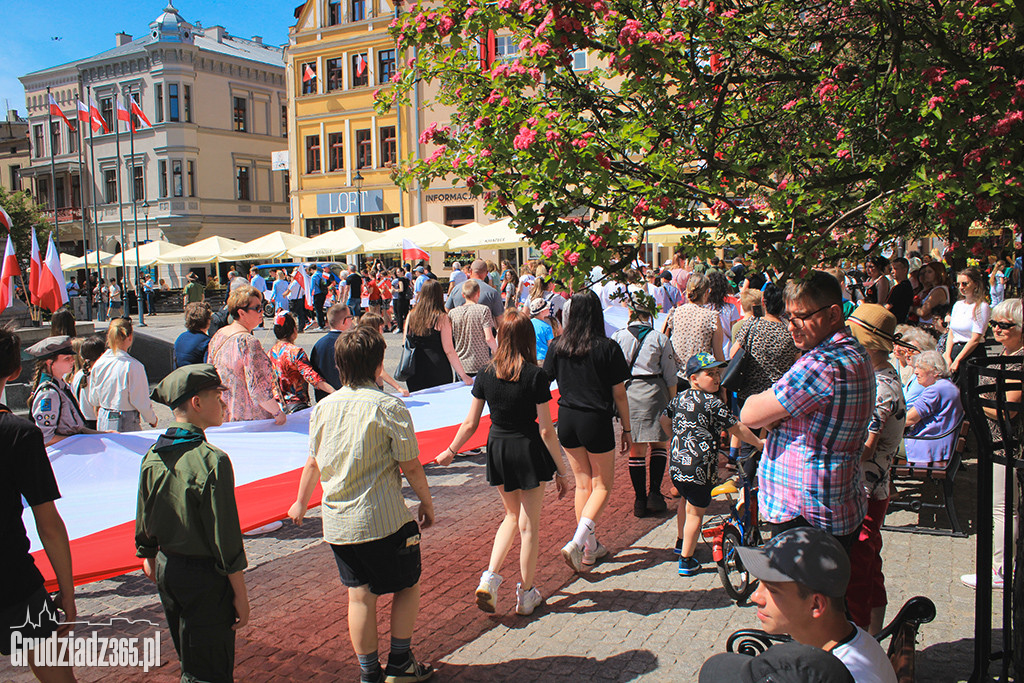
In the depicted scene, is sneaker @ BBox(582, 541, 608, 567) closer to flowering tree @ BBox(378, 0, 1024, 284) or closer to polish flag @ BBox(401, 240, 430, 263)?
flowering tree @ BBox(378, 0, 1024, 284)

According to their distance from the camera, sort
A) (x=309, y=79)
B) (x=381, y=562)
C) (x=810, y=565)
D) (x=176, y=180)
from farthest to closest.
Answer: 1. (x=176, y=180)
2. (x=309, y=79)
3. (x=381, y=562)
4. (x=810, y=565)

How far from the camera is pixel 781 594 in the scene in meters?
2.56

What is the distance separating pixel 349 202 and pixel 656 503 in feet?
132

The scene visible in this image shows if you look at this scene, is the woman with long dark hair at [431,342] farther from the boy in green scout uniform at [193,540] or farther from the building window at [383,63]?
the building window at [383,63]

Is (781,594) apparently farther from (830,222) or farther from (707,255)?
(830,222)

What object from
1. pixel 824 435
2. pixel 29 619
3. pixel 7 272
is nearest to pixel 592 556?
pixel 824 435

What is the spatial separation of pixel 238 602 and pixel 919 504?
547cm

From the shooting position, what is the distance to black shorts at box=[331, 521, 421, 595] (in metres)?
4.01

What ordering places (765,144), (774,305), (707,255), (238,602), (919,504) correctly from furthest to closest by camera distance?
(774,305), (919,504), (765,144), (707,255), (238,602)

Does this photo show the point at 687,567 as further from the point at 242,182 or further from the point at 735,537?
the point at 242,182

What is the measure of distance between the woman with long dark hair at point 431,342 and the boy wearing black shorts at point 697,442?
338cm

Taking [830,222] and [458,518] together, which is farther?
[458,518]

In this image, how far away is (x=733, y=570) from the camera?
5.51 metres

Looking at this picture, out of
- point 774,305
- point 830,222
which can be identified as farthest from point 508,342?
point 774,305
